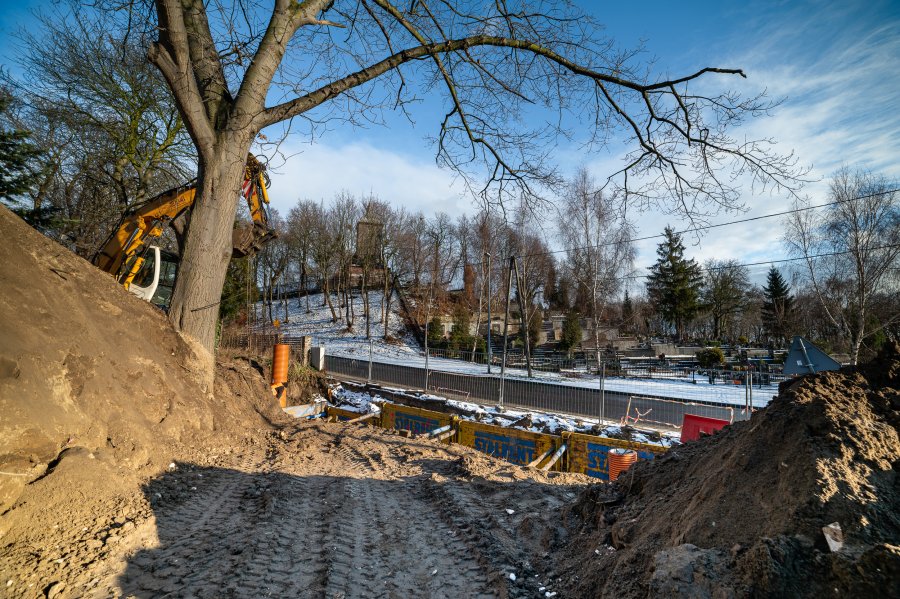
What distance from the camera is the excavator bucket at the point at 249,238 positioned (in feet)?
26.2

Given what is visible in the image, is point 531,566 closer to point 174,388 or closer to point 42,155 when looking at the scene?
point 174,388

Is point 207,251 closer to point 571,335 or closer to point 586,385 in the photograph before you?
point 586,385

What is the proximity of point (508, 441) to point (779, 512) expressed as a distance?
6.65 metres

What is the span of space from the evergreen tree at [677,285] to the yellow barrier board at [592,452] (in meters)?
45.3

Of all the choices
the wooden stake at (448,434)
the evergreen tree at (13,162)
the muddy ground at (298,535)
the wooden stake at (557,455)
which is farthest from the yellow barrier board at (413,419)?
the evergreen tree at (13,162)

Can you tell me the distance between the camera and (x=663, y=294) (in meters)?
50.5

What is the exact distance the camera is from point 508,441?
8.48m

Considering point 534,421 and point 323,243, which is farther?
point 323,243

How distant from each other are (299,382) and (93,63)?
13054 mm

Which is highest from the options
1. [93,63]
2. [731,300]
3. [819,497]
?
[93,63]

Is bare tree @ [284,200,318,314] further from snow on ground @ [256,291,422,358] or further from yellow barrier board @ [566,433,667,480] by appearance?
yellow barrier board @ [566,433,667,480]

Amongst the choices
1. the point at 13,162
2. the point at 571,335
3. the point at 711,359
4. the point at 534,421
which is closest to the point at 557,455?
the point at 534,421

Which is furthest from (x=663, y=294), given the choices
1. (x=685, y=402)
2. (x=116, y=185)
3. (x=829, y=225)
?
(x=116, y=185)

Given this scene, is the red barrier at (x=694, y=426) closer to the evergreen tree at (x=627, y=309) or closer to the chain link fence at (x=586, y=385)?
the chain link fence at (x=586, y=385)
